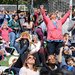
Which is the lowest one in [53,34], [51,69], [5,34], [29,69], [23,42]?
[5,34]

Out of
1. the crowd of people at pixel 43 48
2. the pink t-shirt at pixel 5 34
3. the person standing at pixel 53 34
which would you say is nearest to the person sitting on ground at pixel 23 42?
the crowd of people at pixel 43 48

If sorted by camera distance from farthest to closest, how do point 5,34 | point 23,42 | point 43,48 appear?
point 5,34 < point 23,42 < point 43,48

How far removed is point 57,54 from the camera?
549 inches

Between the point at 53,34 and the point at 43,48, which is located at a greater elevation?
the point at 53,34

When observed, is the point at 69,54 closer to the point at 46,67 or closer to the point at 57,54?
the point at 57,54

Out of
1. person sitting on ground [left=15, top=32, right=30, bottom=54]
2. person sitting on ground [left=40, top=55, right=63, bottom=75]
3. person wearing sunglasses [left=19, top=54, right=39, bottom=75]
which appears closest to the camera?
person wearing sunglasses [left=19, top=54, right=39, bottom=75]

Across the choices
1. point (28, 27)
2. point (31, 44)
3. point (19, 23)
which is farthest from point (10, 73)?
point (19, 23)

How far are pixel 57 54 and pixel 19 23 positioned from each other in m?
6.43

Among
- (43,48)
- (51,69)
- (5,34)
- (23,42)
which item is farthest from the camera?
(5,34)

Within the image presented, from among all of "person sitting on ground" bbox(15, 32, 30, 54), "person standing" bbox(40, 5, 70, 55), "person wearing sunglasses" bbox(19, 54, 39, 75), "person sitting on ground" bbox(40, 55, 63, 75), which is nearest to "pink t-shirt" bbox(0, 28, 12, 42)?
"person sitting on ground" bbox(15, 32, 30, 54)

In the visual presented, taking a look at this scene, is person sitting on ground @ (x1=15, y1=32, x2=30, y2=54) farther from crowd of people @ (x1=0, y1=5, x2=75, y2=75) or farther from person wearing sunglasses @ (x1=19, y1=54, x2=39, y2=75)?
person wearing sunglasses @ (x1=19, y1=54, x2=39, y2=75)

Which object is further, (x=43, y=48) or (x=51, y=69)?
(x=43, y=48)

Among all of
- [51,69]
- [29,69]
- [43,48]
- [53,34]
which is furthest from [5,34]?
[29,69]

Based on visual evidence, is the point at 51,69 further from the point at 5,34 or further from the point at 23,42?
the point at 5,34
